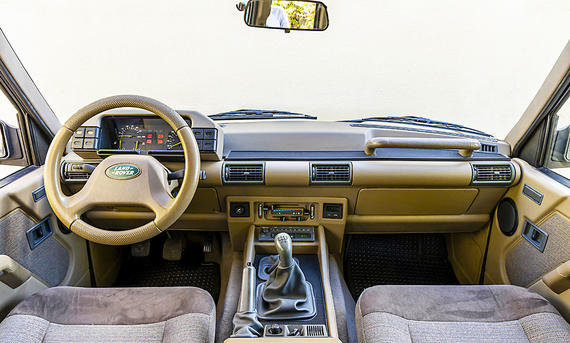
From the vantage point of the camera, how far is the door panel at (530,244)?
1534 mm

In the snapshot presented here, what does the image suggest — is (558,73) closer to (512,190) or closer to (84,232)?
(512,190)

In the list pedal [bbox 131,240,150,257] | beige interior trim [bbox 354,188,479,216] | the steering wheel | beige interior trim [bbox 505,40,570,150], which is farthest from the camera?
pedal [bbox 131,240,150,257]

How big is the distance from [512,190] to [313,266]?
1.22m

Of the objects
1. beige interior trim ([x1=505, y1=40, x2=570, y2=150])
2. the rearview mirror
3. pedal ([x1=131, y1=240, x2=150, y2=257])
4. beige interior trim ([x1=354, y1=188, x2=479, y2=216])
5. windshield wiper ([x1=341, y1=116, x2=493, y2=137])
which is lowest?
pedal ([x1=131, y1=240, x2=150, y2=257])

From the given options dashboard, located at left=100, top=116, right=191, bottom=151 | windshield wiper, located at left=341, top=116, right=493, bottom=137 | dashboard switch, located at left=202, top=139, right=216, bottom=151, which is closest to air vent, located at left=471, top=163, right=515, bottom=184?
windshield wiper, located at left=341, top=116, right=493, bottom=137

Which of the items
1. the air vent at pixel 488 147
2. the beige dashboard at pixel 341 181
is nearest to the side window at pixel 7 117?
the beige dashboard at pixel 341 181

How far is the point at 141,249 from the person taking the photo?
244cm

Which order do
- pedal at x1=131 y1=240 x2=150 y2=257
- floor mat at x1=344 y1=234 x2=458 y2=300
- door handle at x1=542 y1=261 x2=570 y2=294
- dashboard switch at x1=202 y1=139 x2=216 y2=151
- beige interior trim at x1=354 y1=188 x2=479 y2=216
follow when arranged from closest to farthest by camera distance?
door handle at x1=542 y1=261 x2=570 y2=294 < dashboard switch at x1=202 y1=139 x2=216 y2=151 < beige interior trim at x1=354 y1=188 x2=479 y2=216 < floor mat at x1=344 y1=234 x2=458 y2=300 < pedal at x1=131 y1=240 x2=150 y2=257

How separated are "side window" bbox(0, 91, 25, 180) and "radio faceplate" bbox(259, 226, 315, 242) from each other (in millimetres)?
1456

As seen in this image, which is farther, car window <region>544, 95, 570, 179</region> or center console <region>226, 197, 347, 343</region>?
car window <region>544, 95, 570, 179</region>

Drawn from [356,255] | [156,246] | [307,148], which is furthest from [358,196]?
[156,246]

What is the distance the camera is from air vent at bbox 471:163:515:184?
1826 millimetres

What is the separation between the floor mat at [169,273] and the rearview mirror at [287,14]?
→ 5.41 ft

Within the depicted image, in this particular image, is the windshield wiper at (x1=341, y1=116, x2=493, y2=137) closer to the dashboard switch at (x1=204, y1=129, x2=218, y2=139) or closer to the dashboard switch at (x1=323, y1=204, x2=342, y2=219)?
the dashboard switch at (x1=323, y1=204, x2=342, y2=219)
